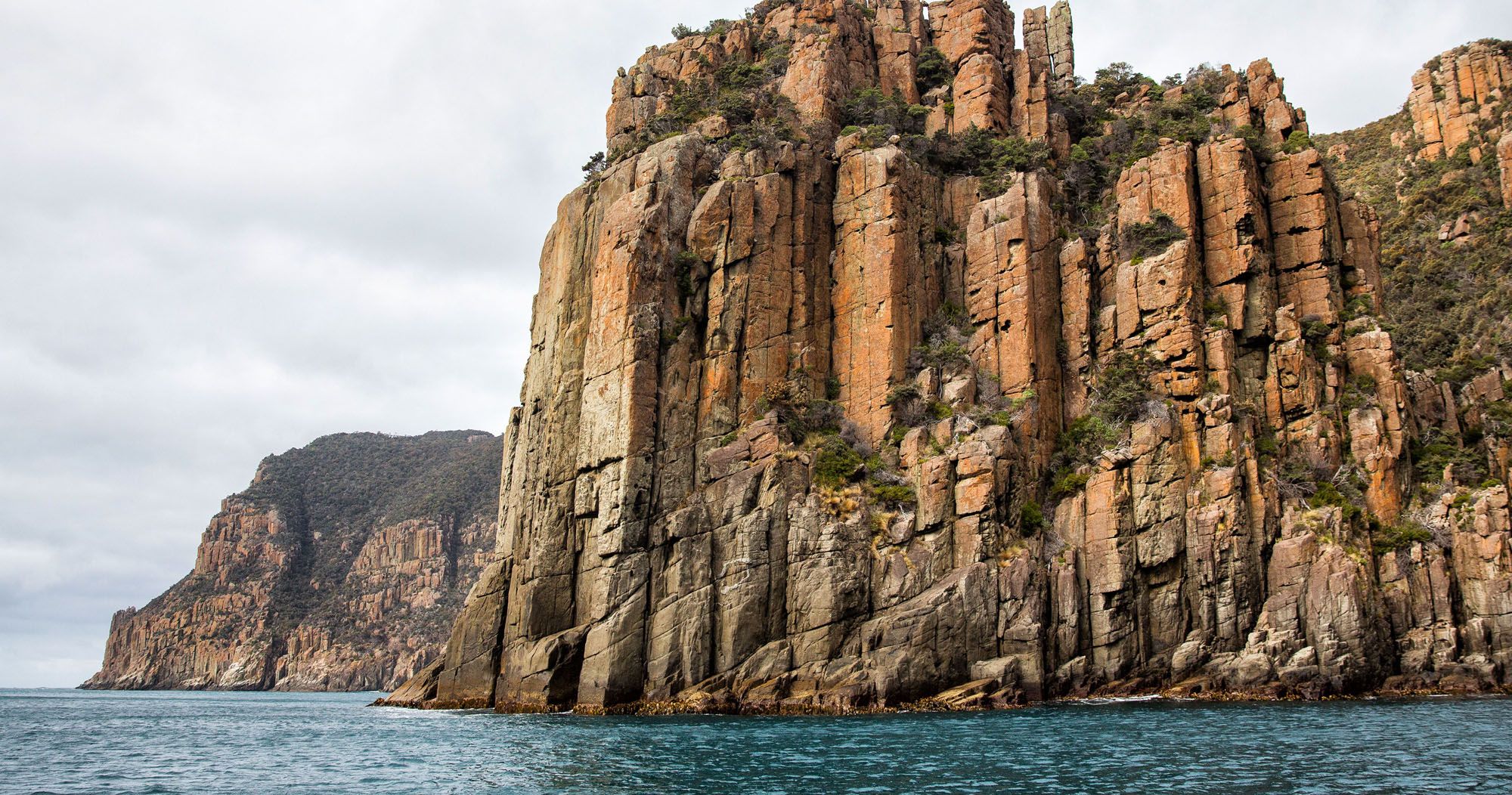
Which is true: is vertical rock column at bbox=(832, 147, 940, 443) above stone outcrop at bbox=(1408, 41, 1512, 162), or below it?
below

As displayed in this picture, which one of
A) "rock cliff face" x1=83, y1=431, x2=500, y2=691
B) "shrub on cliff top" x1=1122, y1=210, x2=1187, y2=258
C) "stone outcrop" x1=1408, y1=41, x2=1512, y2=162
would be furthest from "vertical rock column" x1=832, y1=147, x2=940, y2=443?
"rock cliff face" x1=83, y1=431, x2=500, y2=691

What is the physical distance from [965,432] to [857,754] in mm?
27504

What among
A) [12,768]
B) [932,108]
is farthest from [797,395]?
[12,768]

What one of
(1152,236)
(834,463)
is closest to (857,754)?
(834,463)

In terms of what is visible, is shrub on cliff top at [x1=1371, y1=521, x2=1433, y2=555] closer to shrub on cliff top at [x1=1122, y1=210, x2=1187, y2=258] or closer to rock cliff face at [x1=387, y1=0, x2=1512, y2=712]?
rock cliff face at [x1=387, y1=0, x2=1512, y2=712]

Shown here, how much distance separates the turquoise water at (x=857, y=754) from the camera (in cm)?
2627

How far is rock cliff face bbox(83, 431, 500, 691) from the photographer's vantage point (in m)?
151

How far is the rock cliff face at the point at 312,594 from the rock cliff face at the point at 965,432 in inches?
3618

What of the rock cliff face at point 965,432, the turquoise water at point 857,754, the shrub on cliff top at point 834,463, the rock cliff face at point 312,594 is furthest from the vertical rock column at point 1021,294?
the rock cliff face at point 312,594

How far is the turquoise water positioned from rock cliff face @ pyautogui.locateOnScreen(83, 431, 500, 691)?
108 m

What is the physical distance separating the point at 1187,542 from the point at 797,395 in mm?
22048

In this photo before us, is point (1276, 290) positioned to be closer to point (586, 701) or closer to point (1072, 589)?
point (1072, 589)

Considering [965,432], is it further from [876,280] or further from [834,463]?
[876,280]

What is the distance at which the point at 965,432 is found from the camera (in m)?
56.2
